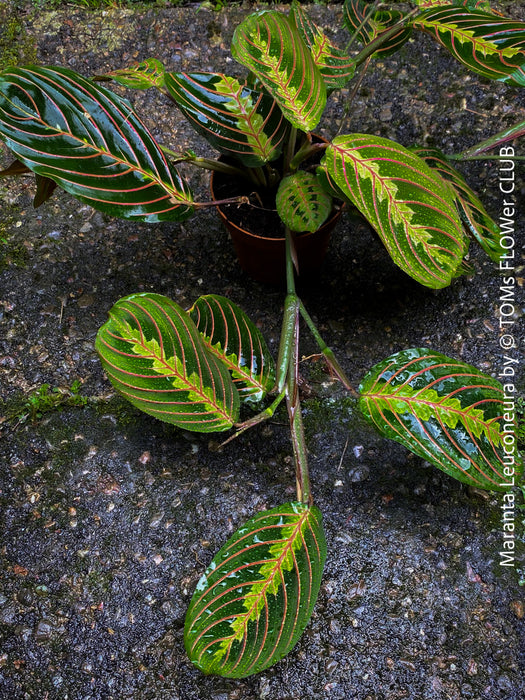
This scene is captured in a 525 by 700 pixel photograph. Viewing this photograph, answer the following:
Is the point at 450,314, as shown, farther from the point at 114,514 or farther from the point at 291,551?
the point at 114,514

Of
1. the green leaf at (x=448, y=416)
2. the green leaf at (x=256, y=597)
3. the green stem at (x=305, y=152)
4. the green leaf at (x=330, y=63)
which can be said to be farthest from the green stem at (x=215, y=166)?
the green leaf at (x=256, y=597)

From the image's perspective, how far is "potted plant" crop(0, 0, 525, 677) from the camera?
933 mm

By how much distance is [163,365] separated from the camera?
999 mm

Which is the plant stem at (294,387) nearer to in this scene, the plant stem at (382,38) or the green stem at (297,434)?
the green stem at (297,434)

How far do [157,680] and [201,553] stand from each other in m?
0.24

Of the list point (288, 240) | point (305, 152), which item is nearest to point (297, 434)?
point (288, 240)

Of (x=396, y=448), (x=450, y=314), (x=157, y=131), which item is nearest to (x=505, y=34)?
(x=450, y=314)

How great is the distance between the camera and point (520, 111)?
160 centimetres

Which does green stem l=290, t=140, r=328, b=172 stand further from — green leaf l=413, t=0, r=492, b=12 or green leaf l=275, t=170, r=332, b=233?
green leaf l=413, t=0, r=492, b=12

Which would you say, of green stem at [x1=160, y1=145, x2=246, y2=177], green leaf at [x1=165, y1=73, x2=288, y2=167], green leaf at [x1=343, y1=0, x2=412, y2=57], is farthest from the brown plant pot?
green leaf at [x1=343, y1=0, x2=412, y2=57]

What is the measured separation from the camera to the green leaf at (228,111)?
3.60 ft

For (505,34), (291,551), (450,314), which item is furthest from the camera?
(450,314)

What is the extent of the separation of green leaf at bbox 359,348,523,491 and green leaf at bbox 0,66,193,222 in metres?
0.60

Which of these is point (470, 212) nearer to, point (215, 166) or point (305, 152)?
point (305, 152)
